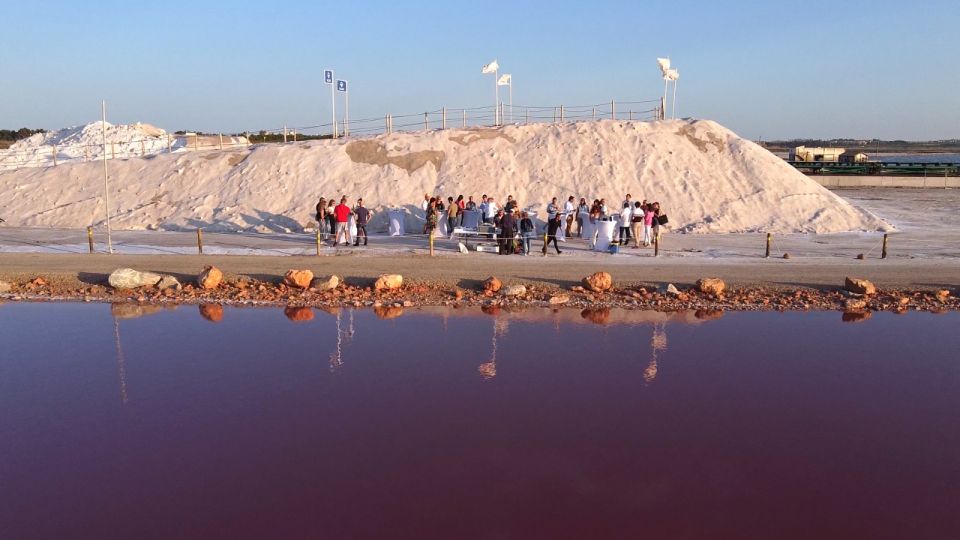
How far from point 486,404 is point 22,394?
265 inches

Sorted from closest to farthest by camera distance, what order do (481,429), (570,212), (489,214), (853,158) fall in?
(481,429), (489,214), (570,212), (853,158)

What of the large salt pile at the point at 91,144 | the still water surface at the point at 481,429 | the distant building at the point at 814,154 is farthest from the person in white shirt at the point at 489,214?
the distant building at the point at 814,154

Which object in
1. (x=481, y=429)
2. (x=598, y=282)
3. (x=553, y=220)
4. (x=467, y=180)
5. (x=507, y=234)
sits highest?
(x=467, y=180)

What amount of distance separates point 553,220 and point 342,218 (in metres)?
6.45

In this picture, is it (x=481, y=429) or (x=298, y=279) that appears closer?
(x=481, y=429)

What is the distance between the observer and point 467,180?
31.0 meters

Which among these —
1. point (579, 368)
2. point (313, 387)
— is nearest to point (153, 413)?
point (313, 387)

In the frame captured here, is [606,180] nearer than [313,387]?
No

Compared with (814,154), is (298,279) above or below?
below

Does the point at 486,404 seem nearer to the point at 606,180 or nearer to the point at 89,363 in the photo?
the point at 89,363

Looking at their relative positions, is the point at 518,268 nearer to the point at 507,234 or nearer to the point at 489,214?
the point at 507,234

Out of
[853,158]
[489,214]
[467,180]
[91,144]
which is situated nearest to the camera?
[489,214]

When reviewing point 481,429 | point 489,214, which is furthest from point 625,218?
point 481,429

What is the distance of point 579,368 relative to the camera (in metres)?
12.1
